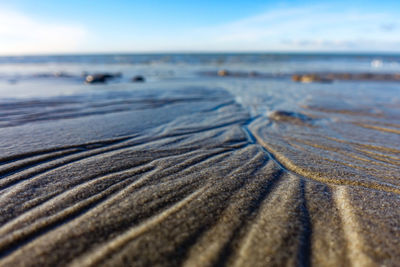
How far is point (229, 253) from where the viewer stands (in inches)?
54.3

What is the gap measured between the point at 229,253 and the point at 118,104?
16.9 feet

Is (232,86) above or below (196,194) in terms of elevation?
above

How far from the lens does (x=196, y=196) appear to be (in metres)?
1.96

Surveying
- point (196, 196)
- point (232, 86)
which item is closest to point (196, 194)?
point (196, 196)

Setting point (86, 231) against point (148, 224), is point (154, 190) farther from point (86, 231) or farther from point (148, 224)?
point (86, 231)

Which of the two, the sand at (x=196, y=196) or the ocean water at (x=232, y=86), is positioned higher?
the ocean water at (x=232, y=86)

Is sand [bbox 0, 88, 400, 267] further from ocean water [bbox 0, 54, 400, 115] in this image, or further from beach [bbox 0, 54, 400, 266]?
ocean water [bbox 0, 54, 400, 115]

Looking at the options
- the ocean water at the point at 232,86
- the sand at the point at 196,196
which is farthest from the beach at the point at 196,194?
the ocean water at the point at 232,86

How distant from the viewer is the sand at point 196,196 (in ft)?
4.54

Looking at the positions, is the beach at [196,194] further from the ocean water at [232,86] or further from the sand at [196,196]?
the ocean water at [232,86]

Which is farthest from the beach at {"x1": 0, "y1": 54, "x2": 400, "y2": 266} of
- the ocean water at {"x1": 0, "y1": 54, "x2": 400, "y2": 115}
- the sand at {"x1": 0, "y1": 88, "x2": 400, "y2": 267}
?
the ocean water at {"x1": 0, "y1": 54, "x2": 400, "y2": 115}

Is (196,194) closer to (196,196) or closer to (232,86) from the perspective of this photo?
(196,196)

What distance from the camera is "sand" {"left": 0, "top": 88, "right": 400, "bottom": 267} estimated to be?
1384mm

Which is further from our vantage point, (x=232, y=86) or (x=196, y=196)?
(x=232, y=86)
